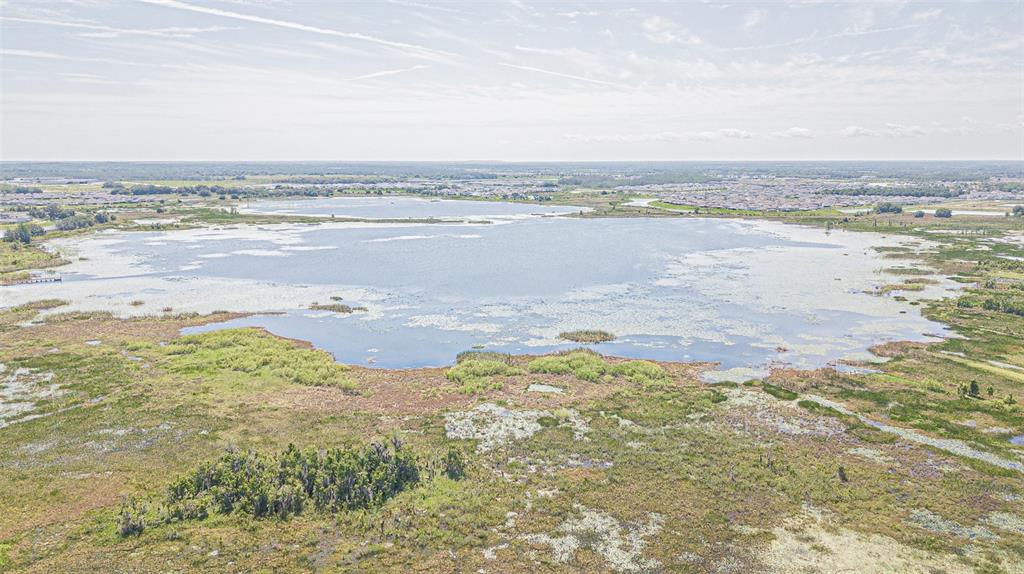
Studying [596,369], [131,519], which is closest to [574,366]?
[596,369]

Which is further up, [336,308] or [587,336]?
[336,308]

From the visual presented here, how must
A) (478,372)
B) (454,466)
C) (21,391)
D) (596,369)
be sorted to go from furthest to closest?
(596,369)
(478,372)
(21,391)
(454,466)

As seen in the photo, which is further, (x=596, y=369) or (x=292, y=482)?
(x=596, y=369)

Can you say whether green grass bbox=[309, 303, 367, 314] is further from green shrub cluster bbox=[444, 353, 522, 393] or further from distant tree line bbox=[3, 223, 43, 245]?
distant tree line bbox=[3, 223, 43, 245]

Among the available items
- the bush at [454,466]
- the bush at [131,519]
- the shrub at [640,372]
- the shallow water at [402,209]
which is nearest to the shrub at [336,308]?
the shrub at [640,372]

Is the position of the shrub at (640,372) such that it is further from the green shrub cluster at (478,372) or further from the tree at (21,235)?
the tree at (21,235)

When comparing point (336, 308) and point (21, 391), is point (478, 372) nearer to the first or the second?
point (336, 308)

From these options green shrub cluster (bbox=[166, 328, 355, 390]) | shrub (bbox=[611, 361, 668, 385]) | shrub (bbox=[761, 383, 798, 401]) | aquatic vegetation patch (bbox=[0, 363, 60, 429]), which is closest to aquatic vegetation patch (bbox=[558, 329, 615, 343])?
shrub (bbox=[611, 361, 668, 385])
